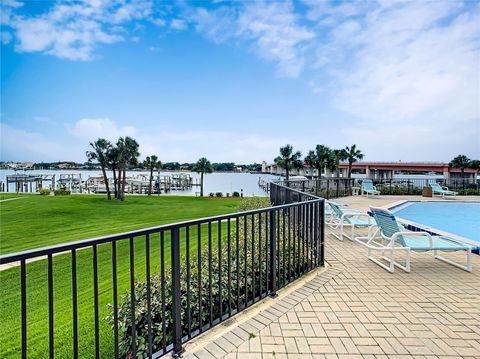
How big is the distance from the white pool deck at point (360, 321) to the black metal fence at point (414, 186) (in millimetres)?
15136

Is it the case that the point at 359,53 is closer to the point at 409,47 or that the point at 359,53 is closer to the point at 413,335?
the point at 409,47

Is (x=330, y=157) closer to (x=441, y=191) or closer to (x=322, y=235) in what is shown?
(x=441, y=191)

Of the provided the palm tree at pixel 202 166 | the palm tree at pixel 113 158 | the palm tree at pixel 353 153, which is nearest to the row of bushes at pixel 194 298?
the palm tree at pixel 113 158

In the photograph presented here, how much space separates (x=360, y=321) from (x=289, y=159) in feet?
123

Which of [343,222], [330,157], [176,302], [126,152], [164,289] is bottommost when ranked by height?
[343,222]

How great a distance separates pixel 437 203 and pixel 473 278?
1230 cm

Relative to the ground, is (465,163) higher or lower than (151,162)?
lower

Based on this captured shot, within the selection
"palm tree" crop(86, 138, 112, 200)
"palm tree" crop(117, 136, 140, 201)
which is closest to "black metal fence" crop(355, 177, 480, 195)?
"palm tree" crop(117, 136, 140, 201)

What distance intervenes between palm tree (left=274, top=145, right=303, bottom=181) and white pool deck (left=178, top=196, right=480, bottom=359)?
3585 centimetres

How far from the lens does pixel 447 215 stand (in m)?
11.4

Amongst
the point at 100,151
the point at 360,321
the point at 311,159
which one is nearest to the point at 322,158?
the point at 311,159

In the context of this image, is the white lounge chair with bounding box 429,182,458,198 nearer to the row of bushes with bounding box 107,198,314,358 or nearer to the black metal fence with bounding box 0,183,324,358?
the black metal fence with bounding box 0,183,324,358

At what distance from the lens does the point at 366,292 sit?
3.42m

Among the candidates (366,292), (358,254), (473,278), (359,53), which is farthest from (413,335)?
(359,53)
